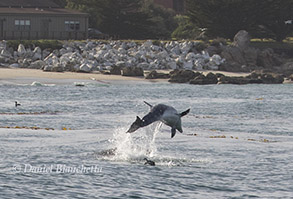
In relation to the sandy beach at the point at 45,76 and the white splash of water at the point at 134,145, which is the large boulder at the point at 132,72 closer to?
the sandy beach at the point at 45,76

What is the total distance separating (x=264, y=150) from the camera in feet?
77.4

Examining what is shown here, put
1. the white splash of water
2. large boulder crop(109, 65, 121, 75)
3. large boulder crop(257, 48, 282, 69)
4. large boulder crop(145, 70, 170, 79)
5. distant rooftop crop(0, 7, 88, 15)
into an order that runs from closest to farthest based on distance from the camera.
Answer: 1. the white splash of water
2. large boulder crop(145, 70, 170, 79)
3. large boulder crop(109, 65, 121, 75)
4. large boulder crop(257, 48, 282, 69)
5. distant rooftop crop(0, 7, 88, 15)

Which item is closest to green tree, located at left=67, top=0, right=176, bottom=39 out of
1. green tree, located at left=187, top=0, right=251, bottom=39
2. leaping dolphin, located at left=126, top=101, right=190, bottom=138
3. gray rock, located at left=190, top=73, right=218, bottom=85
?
green tree, located at left=187, top=0, right=251, bottom=39

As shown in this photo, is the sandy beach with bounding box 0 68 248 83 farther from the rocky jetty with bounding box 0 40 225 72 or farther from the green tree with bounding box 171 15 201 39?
the green tree with bounding box 171 15 201 39

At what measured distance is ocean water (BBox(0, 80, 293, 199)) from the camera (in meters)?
17.2

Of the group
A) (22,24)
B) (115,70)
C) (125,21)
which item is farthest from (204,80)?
(22,24)

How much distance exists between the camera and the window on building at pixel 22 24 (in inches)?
3155

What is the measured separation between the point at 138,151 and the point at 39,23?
61.2 metres

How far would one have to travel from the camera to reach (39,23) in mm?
81375

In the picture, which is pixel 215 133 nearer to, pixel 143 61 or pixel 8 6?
pixel 143 61

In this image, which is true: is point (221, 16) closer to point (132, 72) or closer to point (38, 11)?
point (132, 72)

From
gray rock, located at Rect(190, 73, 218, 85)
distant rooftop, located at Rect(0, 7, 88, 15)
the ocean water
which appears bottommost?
the ocean water

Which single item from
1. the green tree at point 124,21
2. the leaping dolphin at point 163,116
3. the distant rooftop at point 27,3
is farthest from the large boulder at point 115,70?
the leaping dolphin at point 163,116

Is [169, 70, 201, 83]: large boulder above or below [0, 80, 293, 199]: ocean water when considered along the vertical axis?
above
